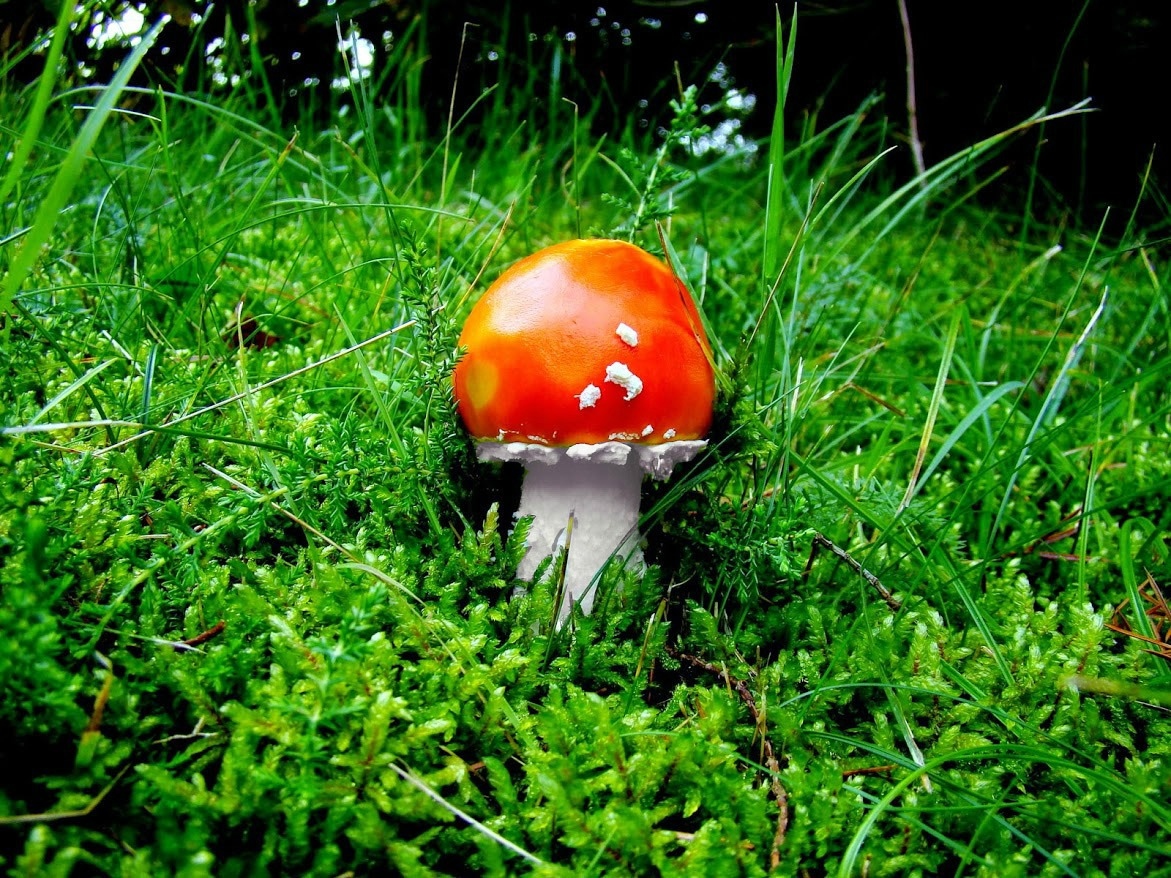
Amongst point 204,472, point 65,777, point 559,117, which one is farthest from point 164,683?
point 559,117

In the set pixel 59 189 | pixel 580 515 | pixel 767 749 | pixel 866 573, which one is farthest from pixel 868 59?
pixel 59 189

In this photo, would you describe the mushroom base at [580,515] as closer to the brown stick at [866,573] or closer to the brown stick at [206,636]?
the brown stick at [866,573]

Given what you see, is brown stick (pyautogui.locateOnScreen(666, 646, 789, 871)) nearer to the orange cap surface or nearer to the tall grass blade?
the orange cap surface

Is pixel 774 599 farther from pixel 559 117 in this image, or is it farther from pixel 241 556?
pixel 559 117

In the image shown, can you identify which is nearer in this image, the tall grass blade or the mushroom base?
the tall grass blade

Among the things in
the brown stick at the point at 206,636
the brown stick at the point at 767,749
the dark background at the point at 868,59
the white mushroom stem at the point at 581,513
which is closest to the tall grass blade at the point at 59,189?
the brown stick at the point at 206,636

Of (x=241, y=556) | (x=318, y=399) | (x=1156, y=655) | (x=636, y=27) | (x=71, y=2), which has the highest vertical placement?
(x=636, y=27)

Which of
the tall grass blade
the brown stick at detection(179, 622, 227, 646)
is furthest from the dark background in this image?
the brown stick at detection(179, 622, 227, 646)

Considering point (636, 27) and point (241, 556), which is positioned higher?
point (636, 27)
